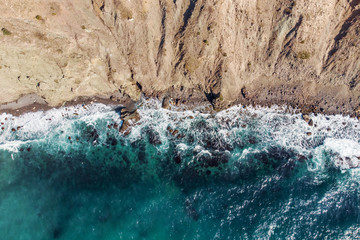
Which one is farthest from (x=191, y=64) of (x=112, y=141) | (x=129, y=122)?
(x=112, y=141)

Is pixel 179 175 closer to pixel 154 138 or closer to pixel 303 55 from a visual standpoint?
pixel 154 138

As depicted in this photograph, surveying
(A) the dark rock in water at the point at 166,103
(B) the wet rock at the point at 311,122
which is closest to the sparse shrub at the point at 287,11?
(B) the wet rock at the point at 311,122

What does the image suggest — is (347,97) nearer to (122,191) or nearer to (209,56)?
(209,56)

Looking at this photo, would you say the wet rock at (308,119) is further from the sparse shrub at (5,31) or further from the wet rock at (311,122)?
the sparse shrub at (5,31)

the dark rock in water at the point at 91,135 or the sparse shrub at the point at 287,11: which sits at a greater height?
the sparse shrub at the point at 287,11

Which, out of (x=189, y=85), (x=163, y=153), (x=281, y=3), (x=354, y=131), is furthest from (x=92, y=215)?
(x=354, y=131)

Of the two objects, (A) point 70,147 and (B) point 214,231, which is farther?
(A) point 70,147
